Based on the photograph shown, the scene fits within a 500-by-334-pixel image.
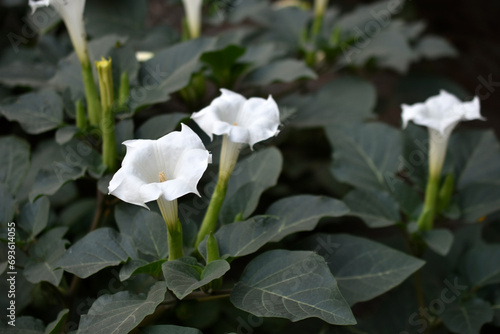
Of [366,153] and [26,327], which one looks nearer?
[26,327]

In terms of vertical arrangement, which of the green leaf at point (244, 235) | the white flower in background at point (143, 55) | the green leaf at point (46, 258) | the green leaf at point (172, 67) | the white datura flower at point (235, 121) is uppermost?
the white datura flower at point (235, 121)

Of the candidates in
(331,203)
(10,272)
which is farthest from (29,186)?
(331,203)

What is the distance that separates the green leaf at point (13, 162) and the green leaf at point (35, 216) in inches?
2.6

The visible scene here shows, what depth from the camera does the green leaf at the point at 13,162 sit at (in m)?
1.08

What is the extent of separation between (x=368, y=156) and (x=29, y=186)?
85cm

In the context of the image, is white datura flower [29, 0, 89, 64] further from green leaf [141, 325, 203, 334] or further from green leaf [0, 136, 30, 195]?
green leaf [141, 325, 203, 334]

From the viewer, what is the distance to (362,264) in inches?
39.2

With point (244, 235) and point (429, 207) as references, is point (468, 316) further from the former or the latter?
point (244, 235)

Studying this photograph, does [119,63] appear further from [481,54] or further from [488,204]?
[481,54]

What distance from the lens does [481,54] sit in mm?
2686

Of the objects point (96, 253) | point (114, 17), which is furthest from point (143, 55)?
point (96, 253)

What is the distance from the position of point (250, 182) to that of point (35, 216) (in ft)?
1.45

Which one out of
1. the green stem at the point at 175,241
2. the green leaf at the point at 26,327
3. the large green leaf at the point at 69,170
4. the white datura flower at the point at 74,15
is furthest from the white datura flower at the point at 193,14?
the green leaf at the point at 26,327

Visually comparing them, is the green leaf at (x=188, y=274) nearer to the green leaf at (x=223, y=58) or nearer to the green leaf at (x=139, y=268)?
the green leaf at (x=139, y=268)
